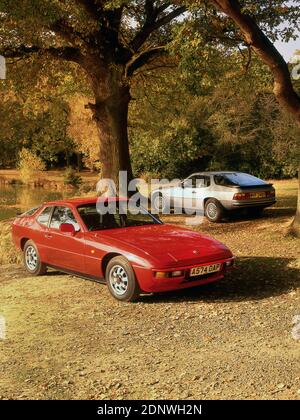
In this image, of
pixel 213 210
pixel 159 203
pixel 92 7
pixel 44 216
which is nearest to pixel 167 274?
pixel 44 216

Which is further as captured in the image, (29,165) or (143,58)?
(29,165)

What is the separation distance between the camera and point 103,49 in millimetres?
15938

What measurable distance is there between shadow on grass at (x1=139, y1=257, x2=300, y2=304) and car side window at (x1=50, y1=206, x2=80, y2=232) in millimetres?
1941

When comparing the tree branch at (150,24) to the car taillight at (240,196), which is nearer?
the car taillight at (240,196)

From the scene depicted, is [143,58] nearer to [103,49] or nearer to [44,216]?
[103,49]

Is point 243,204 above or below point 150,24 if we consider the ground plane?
below

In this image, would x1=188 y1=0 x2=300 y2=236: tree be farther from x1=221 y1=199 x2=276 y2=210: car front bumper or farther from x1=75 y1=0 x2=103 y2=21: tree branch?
x1=75 y1=0 x2=103 y2=21: tree branch

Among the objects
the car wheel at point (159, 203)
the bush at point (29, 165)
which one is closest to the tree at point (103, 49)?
the car wheel at point (159, 203)

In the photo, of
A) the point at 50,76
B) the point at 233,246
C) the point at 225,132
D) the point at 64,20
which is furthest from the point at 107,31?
the point at 225,132

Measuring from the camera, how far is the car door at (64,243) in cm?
830

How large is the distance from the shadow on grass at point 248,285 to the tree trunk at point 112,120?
8.03m

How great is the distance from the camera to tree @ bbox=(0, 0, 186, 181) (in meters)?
15.4

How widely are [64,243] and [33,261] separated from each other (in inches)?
57.6

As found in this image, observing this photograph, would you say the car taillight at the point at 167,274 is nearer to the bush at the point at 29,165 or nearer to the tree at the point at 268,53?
the tree at the point at 268,53
